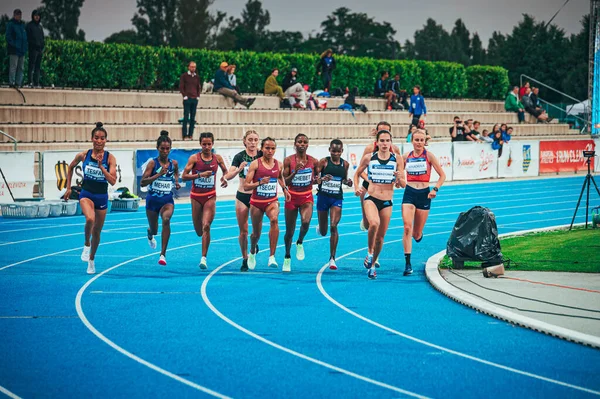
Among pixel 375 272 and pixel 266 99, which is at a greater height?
pixel 266 99

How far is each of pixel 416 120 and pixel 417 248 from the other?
18270mm

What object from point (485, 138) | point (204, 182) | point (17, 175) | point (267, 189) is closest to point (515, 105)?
point (485, 138)

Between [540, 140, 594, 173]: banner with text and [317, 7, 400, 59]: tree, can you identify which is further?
[317, 7, 400, 59]: tree

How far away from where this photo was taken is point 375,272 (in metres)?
12.9

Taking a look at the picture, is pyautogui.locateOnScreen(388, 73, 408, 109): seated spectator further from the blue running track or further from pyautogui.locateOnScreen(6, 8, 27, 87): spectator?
the blue running track

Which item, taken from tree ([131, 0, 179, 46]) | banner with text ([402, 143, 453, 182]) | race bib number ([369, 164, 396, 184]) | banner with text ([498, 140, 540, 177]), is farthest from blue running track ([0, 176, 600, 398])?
tree ([131, 0, 179, 46])

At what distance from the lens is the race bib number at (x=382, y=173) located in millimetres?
12562

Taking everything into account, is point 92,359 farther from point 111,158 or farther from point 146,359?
point 111,158

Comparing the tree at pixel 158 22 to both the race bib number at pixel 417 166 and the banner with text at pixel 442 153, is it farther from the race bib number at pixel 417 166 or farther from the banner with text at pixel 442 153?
the race bib number at pixel 417 166

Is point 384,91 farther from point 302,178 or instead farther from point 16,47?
point 302,178

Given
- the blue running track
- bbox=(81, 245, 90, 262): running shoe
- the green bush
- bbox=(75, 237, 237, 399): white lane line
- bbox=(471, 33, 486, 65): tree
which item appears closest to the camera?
bbox=(75, 237, 237, 399): white lane line

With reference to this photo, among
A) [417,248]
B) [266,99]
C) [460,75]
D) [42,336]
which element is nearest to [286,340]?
[42,336]

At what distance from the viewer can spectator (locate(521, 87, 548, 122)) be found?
41.6m

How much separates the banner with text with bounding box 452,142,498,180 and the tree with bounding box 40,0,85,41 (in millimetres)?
48253
